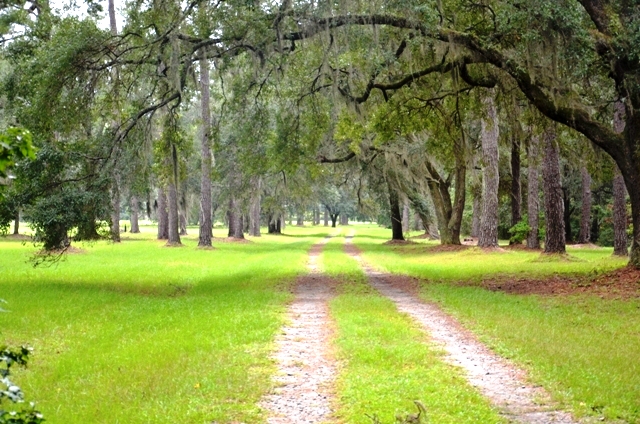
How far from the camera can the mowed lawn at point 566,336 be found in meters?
5.84

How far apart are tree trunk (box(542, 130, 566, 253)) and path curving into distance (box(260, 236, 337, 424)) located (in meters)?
10.8

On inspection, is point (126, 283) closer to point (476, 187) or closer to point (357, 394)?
point (357, 394)

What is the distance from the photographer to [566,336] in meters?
8.59

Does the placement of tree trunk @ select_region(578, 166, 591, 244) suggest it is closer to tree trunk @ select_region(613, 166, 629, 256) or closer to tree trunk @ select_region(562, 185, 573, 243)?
tree trunk @ select_region(562, 185, 573, 243)

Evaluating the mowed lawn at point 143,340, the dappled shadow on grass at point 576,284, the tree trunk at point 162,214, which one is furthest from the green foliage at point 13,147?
the tree trunk at point 162,214

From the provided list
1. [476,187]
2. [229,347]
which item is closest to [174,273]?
[229,347]

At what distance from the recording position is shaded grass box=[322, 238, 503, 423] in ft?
17.3

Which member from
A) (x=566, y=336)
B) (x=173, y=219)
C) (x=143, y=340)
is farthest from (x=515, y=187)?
(x=143, y=340)

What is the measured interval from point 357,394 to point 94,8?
1345 centimetres

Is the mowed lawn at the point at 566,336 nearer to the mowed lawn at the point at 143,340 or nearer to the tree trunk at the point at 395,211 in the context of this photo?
the mowed lawn at the point at 143,340

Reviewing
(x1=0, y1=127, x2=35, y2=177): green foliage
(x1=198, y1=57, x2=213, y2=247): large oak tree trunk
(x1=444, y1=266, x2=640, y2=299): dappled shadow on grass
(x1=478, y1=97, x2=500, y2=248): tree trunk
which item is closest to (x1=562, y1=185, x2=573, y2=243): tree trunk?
(x1=478, y1=97, x2=500, y2=248): tree trunk

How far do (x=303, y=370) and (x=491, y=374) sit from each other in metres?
1.91

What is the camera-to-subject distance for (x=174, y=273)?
18.4m

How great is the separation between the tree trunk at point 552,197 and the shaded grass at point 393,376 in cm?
1117
